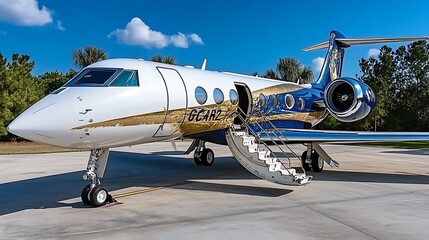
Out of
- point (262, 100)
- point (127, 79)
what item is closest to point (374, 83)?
point (262, 100)

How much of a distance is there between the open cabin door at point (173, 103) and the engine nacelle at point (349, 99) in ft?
23.2

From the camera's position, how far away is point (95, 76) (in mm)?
8375

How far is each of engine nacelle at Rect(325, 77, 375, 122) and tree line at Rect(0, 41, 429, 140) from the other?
25686 millimetres

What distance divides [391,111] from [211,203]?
141 feet

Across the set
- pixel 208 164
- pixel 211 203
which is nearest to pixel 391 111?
pixel 208 164

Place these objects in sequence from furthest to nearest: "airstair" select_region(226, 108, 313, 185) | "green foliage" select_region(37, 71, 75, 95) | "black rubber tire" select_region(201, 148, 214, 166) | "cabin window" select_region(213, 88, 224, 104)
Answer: "green foliage" select_region(37, 71, 75, 95)
"black rubber tire" select_region(201, 148, 214, 166)
"cabin window" select_region(213, 88, 224, 104)
"airstair" select_region(226, 108, 313, 185)

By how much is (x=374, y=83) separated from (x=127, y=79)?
134 feet

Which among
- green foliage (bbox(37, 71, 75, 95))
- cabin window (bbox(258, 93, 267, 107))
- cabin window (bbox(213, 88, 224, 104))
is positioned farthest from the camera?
green foliage (bbox(37, 71, 75, 95))

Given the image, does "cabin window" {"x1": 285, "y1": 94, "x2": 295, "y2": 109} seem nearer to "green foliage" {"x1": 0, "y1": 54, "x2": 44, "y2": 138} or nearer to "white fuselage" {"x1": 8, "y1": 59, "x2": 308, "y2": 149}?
"white fuselage" {"x1": 8, "y1": 59, "x2": 308, "y2": 149}

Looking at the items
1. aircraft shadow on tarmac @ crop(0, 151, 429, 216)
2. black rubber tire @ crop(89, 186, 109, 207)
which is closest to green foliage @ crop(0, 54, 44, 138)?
aircraft shadow on tarmac @ crop(0, 151, 429, 216)

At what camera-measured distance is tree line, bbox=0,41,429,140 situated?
113 feet

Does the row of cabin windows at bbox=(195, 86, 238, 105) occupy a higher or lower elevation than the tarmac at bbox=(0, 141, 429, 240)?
higher

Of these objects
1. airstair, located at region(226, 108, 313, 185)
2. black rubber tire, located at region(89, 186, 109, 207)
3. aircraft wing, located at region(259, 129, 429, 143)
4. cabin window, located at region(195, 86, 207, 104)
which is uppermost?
cabin window, located at region(195, 86, 207, 104)

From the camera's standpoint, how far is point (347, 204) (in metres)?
8.35
